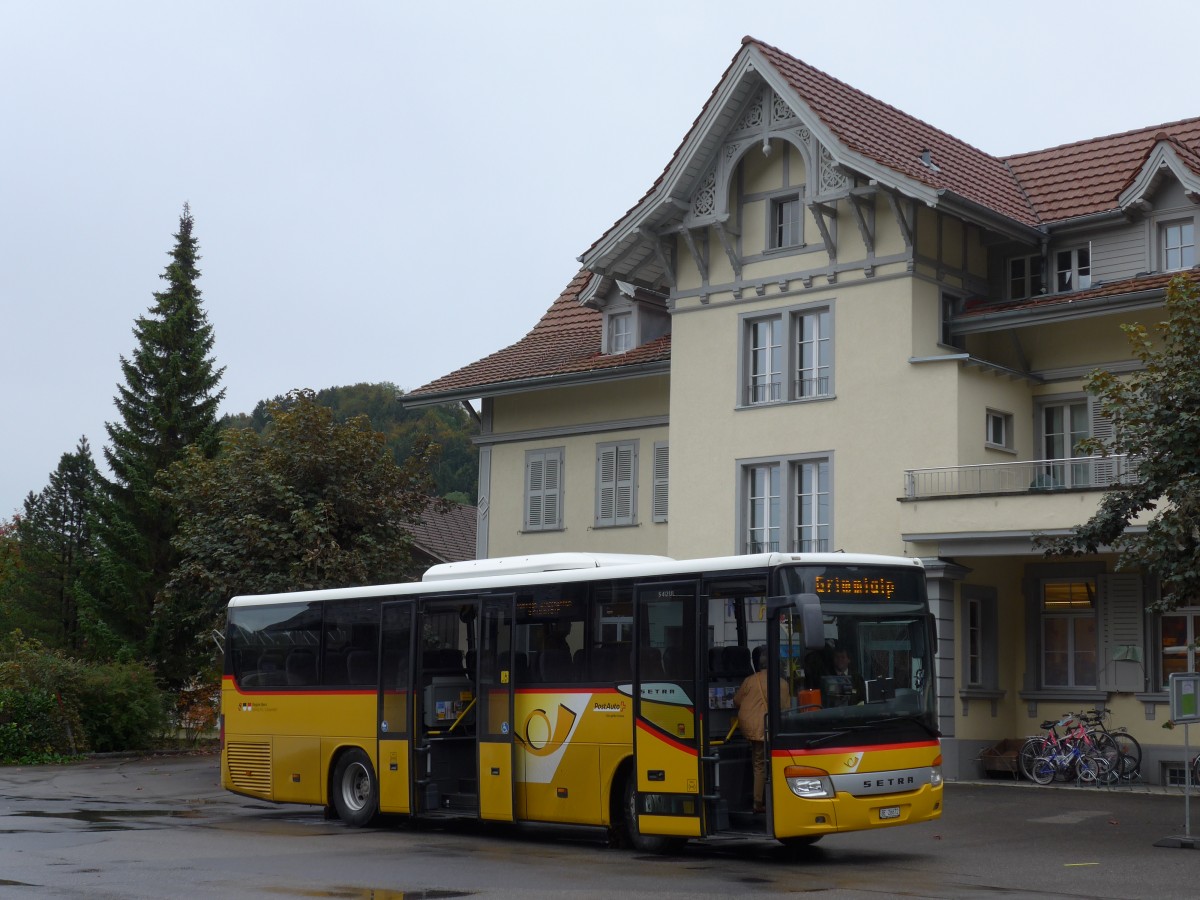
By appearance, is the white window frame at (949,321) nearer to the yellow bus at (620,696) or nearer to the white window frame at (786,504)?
the white window frame at (786,504)

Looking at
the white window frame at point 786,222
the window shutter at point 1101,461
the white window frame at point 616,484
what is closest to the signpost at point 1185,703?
the window shutter at point 1101,461

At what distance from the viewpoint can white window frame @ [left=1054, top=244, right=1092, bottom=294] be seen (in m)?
27.5

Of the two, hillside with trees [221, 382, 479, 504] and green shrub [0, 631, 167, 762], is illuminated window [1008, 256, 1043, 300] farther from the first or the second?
hillside with trees [221, 382, 479, 504]

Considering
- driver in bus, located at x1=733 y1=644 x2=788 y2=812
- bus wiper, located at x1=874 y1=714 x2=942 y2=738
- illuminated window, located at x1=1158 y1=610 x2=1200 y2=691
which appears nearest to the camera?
driver in bus, located at x1=733 y1=644 x2=788 y2=812

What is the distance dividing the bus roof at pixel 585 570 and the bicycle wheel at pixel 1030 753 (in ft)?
29.0

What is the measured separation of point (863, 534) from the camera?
1054 inches

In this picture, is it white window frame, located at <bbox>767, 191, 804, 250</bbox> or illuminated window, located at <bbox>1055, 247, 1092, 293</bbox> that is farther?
white window frame, located at <bbox>767, 191, 804, 250</bbox>

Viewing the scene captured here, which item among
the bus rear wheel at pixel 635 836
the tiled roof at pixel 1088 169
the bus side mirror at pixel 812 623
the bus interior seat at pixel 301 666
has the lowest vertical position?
the bus rear wheel at pixel 635 836

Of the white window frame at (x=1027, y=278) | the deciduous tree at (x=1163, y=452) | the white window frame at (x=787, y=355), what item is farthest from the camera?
the white window frame at (x=1027, y=278)

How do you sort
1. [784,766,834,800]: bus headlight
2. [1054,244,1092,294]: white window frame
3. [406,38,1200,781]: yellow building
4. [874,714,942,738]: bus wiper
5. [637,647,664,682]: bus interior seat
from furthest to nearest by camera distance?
[1054,244,1092,294]: white window frame < [406,38,1200,781]: yellow building < [637,647,664,682]: bus interior seat < [874,714,942,738]: bus wiper < [784,766,834,800]: bus headlight

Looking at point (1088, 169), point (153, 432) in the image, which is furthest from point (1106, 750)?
point (153, 432)

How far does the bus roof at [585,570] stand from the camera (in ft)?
49.0

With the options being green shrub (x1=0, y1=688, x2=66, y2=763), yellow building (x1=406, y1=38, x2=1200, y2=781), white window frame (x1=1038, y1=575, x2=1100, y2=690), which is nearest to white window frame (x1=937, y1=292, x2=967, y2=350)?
yellow building (x1=406, y1=38, x2=1200, y2=781)

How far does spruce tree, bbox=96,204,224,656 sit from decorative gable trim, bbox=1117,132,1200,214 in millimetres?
29544
